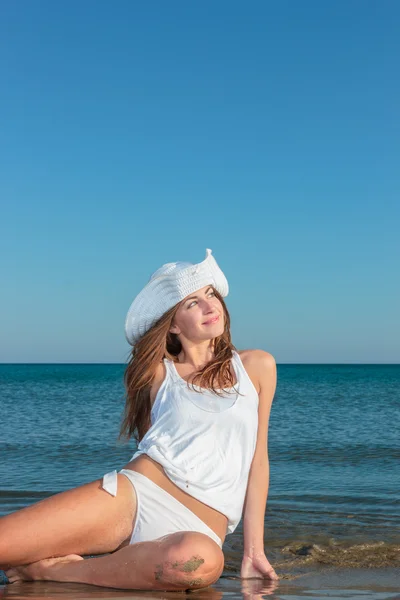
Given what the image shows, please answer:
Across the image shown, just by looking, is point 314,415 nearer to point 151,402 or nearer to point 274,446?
point 274,446

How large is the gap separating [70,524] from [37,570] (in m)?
0.47

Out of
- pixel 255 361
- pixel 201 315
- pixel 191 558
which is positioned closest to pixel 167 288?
pixel 201 315

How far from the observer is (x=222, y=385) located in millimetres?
4613

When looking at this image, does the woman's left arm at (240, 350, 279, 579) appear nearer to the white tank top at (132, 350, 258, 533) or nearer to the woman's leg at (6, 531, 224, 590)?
the white tank top at (132, 350, 258, 533)

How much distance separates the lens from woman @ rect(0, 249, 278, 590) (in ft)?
13.3

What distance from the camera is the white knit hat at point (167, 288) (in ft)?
15.6

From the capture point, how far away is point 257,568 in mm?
4562

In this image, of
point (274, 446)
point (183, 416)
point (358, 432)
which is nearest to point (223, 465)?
point (183, 416)

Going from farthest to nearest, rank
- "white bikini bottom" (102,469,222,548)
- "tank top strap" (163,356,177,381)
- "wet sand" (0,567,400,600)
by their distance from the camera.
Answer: "tank top strap" (163,356,177,381) → "white bikini bottom" (102,469,222,548) → "wet sand" (0,567,400,600)

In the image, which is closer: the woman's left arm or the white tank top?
the white tank top

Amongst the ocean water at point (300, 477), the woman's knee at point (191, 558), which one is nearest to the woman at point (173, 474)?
the woman's knee at point (191, 558)

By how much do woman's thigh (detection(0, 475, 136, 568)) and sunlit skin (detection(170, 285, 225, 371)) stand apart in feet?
3.49

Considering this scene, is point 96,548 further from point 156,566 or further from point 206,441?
point 206,441

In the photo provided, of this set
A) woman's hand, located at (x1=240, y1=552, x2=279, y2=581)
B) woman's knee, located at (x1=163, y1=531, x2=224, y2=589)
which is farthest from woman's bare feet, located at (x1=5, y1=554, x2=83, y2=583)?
woman's hand, located at (x1=240, y1=552, x2=279, y2=581)
